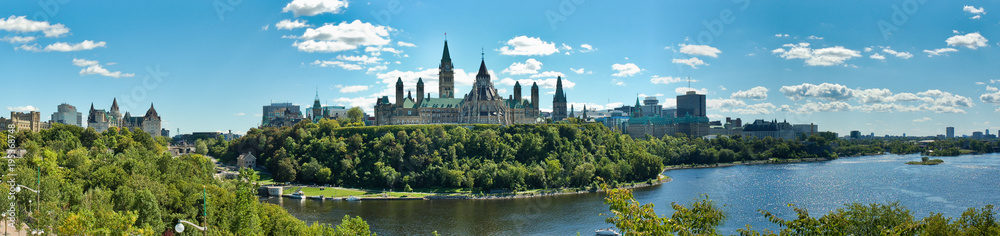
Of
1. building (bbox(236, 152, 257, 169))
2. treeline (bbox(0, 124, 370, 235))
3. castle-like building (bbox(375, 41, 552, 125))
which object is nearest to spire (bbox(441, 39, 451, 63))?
castle-like building (bbox(375, 41, 552, 125))

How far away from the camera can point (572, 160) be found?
10538 centimetres

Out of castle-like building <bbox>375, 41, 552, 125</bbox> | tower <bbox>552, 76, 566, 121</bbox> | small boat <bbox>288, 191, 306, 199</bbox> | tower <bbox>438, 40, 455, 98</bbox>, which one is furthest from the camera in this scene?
tower <bbox>552, 76, 566, 121</bbox>

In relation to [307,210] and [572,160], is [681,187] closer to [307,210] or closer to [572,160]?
[572,160]

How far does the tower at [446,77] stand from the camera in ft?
478

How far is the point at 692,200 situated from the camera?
3120 inches

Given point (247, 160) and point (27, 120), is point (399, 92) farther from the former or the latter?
point (27, 120)

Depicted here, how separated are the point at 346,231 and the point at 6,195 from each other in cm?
2386

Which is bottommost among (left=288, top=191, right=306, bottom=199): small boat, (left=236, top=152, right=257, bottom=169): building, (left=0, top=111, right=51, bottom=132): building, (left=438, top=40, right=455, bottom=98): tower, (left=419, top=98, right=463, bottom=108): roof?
(left=288, top=191, right=306, bottom=199): small boat

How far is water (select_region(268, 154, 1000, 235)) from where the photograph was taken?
66.2m

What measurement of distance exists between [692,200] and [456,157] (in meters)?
40.3

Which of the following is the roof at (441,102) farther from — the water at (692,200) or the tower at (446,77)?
the water at (692,200)

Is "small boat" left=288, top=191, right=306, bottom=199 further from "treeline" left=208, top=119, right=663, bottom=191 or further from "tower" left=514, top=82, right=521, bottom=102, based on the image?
"tower" left=514, top=82, right=521, bottom=102

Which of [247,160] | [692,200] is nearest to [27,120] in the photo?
[247,160]

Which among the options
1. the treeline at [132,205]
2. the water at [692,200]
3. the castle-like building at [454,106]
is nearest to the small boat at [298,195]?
the water at [692,200]
